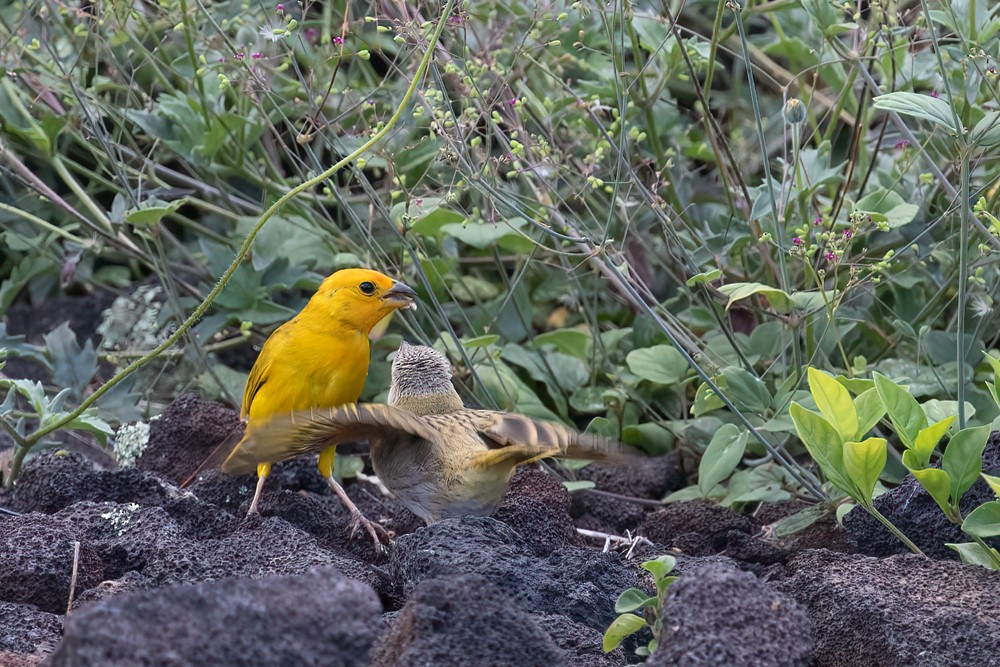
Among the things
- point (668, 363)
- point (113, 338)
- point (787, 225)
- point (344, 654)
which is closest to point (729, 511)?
point (668, 363)

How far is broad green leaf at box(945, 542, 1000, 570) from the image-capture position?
289cm

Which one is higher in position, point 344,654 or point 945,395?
point 344,654

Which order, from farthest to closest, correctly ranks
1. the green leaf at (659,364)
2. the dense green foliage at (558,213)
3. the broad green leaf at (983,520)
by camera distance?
the green leaf at (659,364) → the dense green foliage at (558,213) → the broad green leaf at (983,520)

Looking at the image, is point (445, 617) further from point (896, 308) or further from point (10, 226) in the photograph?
point (10, 226)

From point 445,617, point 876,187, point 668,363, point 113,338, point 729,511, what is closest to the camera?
point 445,617

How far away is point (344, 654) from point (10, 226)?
4.15 meters

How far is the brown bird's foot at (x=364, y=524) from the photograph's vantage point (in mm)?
3660

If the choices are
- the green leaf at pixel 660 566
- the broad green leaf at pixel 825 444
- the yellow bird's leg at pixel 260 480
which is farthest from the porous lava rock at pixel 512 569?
the yellow bird's leg at pixel 260 480

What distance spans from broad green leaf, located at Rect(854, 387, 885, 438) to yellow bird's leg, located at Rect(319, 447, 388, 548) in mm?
1468

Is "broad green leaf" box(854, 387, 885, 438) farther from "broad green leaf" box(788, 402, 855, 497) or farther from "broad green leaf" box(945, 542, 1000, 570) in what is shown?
"broad green leaf" box(945, 542, 1000, 570)

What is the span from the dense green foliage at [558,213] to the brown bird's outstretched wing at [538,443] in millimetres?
351

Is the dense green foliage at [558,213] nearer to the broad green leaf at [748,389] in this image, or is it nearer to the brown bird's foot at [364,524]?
the broad green leaf at [748,389]

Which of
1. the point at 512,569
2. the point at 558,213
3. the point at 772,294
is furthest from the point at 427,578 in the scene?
the point at 558,213

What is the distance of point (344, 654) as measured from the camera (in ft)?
6.51
